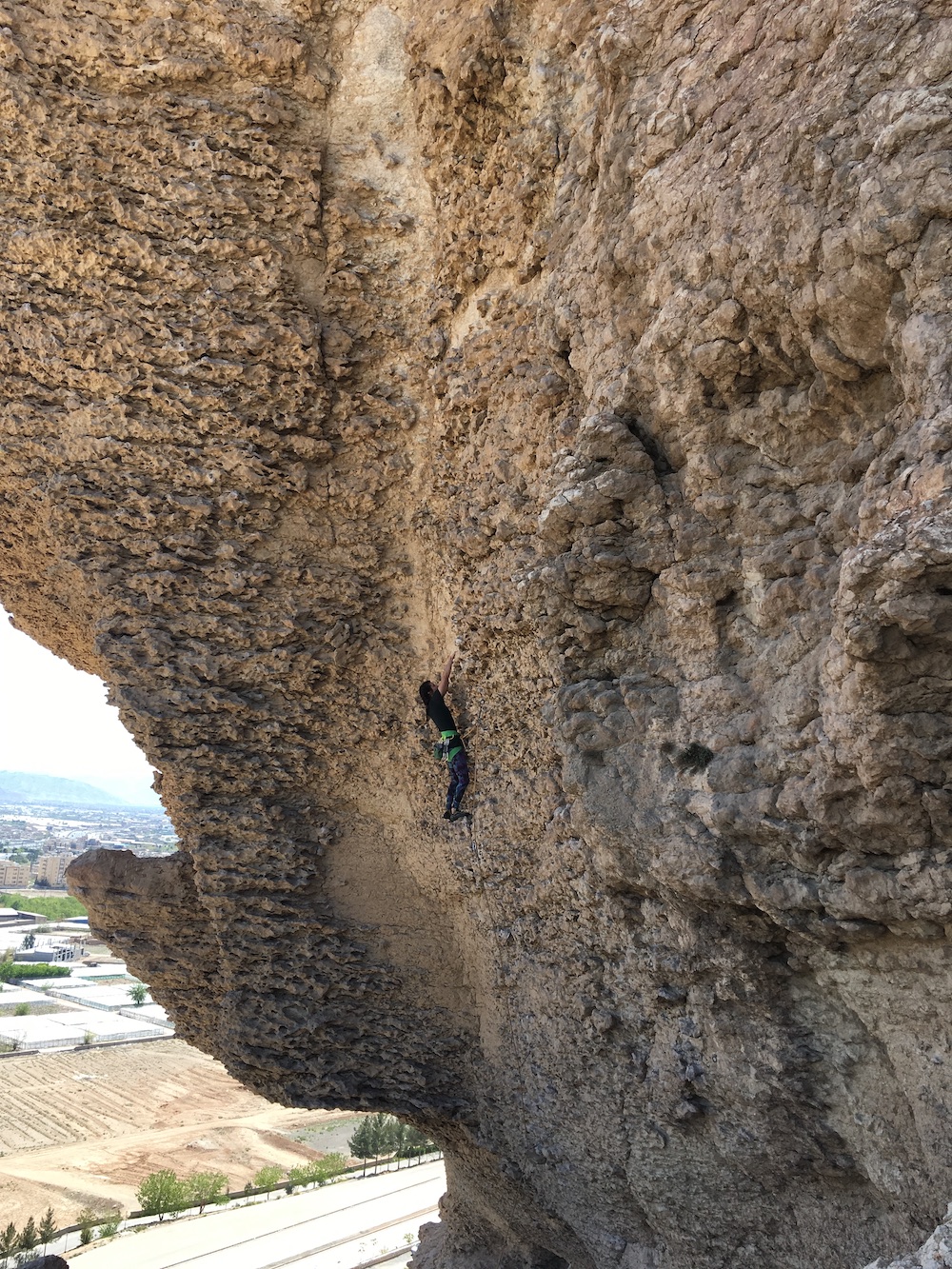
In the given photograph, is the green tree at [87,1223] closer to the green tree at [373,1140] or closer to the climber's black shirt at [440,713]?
the green tree at [373,1140]

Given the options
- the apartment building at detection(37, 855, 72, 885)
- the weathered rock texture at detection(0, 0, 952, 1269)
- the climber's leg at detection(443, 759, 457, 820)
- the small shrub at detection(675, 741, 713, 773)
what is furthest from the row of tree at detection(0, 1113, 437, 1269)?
the apartment building at detection(37, 855, 72, 885)

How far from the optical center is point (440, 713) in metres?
8.62

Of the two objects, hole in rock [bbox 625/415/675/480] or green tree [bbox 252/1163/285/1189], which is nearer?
hole in rock [bbox 625/415/675/480]

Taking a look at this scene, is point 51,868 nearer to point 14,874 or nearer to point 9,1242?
point 14,874

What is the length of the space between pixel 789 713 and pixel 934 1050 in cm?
197

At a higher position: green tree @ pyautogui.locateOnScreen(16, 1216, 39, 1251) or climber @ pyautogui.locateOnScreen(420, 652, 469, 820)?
climber @ pyautogui.locateOnScreen(420, 652, 469, 820)

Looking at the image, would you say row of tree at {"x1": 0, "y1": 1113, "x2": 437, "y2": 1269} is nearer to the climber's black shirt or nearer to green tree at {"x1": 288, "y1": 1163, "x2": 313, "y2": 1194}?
green tree at {"x1": 288, "y1": 1163, "x2": 313, "y2": 1194}

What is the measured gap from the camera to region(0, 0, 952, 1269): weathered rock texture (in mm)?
4688

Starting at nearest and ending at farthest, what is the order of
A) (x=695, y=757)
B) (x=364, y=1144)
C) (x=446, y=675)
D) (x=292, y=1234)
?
(x=695, y=757) → (x=446, y=675) → (x=292, y=1234) → (x=364, y=1144)

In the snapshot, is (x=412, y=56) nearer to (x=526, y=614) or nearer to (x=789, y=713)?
(x=526, y=614)

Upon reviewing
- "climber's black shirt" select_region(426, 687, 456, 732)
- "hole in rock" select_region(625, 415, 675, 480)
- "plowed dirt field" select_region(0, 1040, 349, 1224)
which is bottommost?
"plowed dirt field" select_region(0, 1040, 349, 1224)

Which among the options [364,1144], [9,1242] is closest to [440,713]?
[9,1242]

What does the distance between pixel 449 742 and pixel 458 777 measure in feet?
1.19

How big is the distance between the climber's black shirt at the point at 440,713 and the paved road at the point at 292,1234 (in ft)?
56.2
